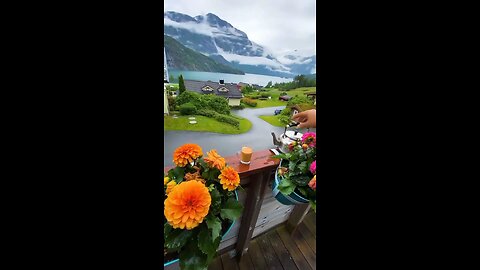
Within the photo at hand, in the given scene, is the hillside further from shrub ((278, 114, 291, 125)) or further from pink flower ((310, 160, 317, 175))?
pink flower ((310, 160, 317, 175))

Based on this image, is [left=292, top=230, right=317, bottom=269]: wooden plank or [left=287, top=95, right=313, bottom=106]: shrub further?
[left=292, top=230, right=317, bottom=269]: wooden plank

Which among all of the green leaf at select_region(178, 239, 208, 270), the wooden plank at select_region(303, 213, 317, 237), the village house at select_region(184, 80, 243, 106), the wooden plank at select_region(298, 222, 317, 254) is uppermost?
the village house at select_region(184, 80, 243, 106)

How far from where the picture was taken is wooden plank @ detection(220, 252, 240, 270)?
1.41m

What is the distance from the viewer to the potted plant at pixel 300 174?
882 mm

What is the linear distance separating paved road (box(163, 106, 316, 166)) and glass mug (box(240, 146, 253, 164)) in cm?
4

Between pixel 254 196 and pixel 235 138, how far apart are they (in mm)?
388

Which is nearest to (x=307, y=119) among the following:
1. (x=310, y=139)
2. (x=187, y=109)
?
(x=310, y=139)

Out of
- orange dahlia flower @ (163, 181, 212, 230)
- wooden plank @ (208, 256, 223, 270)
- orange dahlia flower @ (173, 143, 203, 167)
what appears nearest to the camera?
orange dahlia flower @ (163, 181, 212, 230)

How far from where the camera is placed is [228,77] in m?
1.10

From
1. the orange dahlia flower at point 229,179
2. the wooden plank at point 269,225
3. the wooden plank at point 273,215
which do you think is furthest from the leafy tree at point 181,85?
the wooden plank at point 269,225

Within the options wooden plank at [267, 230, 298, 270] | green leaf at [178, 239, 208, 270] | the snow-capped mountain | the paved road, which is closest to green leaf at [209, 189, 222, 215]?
green leaf at [178, 239, 208, 270]
